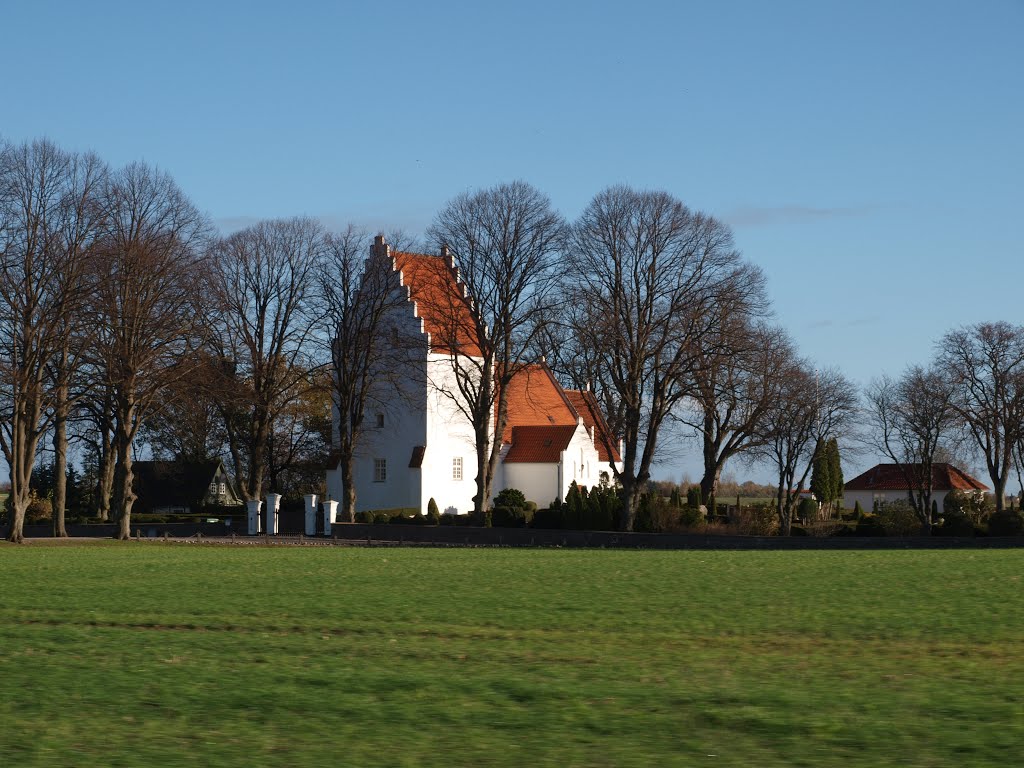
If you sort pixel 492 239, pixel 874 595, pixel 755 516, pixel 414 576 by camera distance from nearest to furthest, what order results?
pixel 874 595 < pixel 414 576 < pixel 755 516 < pixel 492 239

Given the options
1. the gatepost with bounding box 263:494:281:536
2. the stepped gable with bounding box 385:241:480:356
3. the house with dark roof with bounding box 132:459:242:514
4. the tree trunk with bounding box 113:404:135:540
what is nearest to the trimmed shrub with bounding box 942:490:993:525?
the stepped gable with bounding box 385:241:480:356

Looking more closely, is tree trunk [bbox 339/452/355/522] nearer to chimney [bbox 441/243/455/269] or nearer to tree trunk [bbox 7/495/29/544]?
chimney [bbox 441/243/455/269]

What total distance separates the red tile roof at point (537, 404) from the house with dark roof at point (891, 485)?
3100cm

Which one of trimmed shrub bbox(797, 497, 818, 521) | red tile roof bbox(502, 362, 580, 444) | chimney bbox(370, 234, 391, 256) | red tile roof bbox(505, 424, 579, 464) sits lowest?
trimmed shrub bbox(797, 497, 818, 521)

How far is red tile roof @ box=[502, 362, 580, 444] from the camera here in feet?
267

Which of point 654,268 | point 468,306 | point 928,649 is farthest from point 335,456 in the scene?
point 928,649

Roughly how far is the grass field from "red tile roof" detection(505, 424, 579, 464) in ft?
186

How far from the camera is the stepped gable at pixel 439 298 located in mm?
61444

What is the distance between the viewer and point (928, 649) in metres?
12.0

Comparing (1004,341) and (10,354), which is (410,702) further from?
(1004,341)

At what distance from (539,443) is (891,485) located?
138 ft

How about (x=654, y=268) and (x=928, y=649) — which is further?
(x=654, y=268)

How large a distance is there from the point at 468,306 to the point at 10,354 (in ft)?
77.1

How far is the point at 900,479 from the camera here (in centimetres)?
10556
